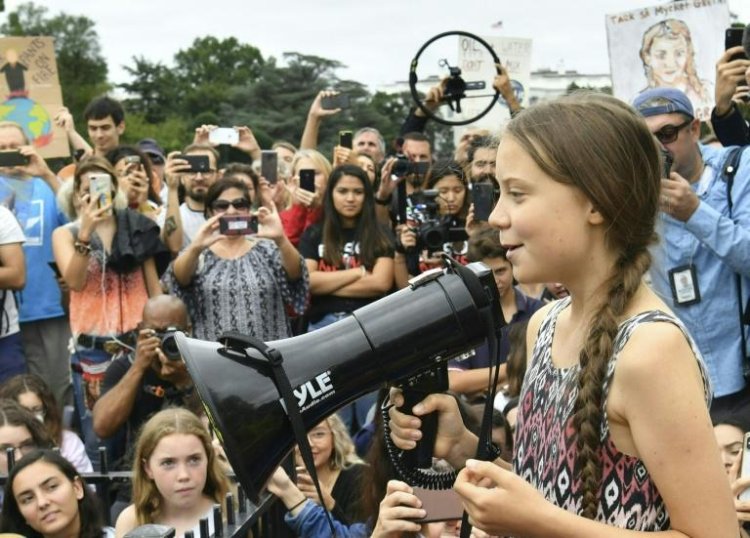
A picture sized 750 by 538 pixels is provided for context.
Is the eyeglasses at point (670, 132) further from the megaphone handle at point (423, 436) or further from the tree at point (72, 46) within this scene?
the tree at point (72, 46)

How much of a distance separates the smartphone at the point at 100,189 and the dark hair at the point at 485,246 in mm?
1995

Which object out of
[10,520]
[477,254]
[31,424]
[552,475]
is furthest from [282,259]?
[552,475]

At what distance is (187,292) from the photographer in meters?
5.80

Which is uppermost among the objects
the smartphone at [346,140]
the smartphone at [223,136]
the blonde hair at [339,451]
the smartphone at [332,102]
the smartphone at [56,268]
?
the smartphone at [332,102]

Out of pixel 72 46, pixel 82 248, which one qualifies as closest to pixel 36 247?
pixel 82 248

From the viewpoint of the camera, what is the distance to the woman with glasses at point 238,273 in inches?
224

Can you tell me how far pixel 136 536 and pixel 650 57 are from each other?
5.62m

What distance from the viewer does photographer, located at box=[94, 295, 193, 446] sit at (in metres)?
5.22

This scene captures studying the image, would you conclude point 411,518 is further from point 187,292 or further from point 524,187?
point 187,292

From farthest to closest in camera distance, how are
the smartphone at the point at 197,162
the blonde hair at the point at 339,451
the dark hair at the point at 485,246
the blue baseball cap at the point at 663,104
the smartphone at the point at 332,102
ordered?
the smartphone at the point at 332,102, the smartphone at the point at 197,162, the dark hair at the point at 485,246, the blonde hair at the point at 339,451, the blue baseball cap at the point at 663,104

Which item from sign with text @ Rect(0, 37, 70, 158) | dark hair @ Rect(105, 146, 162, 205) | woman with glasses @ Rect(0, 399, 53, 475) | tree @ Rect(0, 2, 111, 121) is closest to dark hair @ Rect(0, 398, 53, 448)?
woman with glasses @ Rect(0, 399, 53, 475)

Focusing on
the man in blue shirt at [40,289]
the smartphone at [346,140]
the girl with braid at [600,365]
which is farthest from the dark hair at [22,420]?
the girl with braid at [600,365]

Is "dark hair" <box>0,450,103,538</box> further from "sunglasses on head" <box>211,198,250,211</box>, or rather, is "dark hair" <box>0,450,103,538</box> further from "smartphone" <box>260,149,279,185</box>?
"smartphone" <box>260,149,279,185</box>

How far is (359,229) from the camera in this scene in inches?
251
